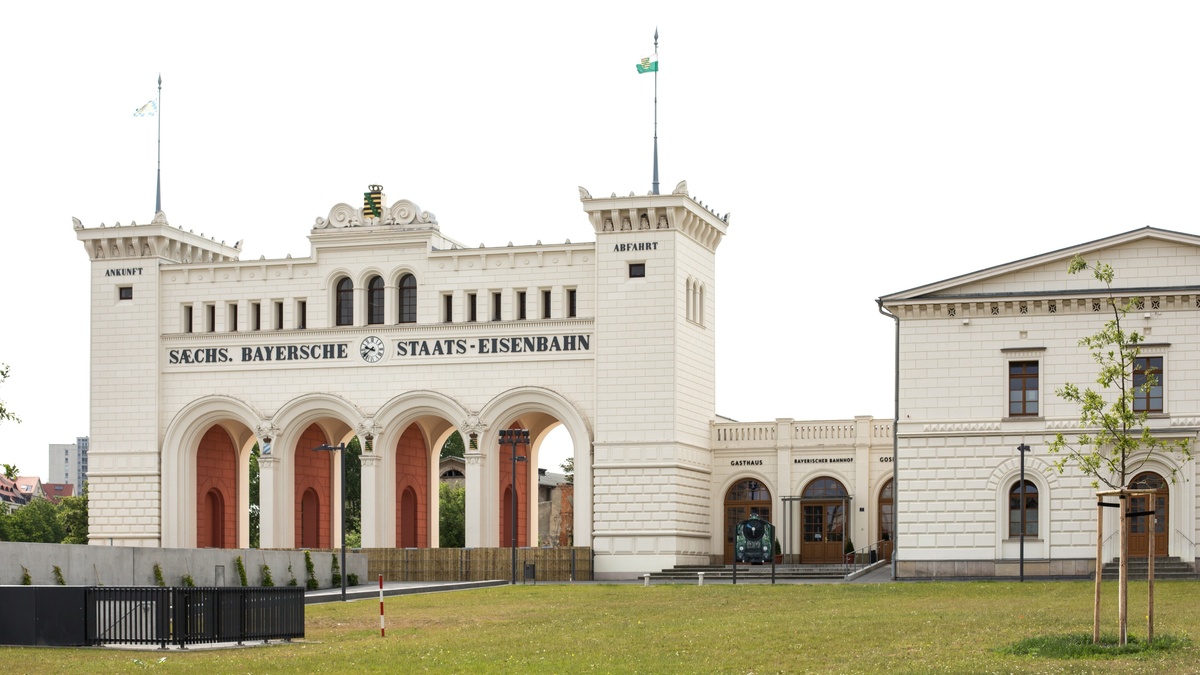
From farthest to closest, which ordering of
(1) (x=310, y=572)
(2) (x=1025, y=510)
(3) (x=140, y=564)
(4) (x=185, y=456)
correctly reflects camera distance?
(4) (x=185, y=456), (1) (x=310, y=572), (2) (x=1025, y=510), (3) (x=140, y=564)

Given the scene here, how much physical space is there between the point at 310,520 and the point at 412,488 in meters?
4.04

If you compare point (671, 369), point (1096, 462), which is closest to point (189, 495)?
point (671, 369)

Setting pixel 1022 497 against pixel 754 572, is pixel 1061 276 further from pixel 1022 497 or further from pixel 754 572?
pixel 754 572

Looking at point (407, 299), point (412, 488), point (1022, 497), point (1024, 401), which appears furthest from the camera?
point (412, 488)

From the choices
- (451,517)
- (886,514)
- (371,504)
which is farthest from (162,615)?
(451,517)

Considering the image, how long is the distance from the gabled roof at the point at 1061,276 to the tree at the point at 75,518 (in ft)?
173

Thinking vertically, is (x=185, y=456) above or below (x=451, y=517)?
above

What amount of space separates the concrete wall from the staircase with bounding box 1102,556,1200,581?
2151 cm

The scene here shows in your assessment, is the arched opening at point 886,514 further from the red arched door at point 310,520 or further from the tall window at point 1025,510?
the red arched door at point 310,520

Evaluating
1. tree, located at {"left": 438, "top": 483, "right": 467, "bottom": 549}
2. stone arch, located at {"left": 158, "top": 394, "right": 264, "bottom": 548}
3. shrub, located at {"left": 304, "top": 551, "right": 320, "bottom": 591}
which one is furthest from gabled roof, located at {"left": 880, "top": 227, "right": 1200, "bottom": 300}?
tree, located at {"left": 438, "top": 483, "right": 467, "bottom": 549}

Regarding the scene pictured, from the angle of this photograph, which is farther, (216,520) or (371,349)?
(216,520)

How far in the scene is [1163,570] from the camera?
4831cm

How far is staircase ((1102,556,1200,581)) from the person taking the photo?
4788cm

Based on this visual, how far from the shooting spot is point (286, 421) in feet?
206
